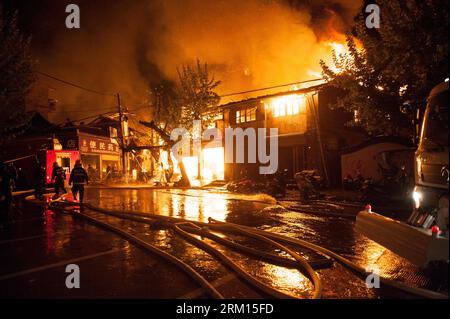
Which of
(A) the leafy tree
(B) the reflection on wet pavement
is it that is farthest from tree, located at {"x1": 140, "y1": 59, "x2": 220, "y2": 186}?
(B) the reflection on wet pavement

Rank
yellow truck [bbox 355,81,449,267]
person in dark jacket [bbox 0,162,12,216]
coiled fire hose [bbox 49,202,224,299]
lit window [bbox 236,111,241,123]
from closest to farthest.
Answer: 1. yellow truck [bbox 355,81,449,267]
2. coiled fire hose [bbox 49,202,224,299]
3. person in dark jacket [bbox 0,162,12,216]
4. lit window [bbox 236,111,241,123]

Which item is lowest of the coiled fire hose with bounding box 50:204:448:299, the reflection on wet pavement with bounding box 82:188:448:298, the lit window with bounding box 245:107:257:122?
the reflection on wet pavement with bounding box 82:188:448:298

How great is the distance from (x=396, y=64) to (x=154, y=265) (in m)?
10.2

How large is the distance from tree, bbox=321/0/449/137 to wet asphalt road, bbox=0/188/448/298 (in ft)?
15.2

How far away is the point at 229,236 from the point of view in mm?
7879

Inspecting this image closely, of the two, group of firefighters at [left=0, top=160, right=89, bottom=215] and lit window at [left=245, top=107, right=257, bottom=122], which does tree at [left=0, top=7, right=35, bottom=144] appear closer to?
group of firefighters at [left=0, top=160, right=89, bottom=215]

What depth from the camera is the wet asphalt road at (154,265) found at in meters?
4.52

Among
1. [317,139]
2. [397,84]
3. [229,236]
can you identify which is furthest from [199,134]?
[229,236]

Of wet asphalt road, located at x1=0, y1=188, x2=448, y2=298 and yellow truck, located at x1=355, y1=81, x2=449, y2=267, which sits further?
wet asphalt road, located at x1=0, y1=188, x2=448, y2=298

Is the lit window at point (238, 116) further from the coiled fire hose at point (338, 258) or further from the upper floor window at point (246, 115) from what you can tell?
the coiled fire hose at point (338, 258)

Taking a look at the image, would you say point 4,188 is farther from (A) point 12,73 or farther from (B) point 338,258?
(B) point 338,258

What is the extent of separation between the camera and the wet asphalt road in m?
4.52

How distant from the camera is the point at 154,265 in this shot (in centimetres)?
571
